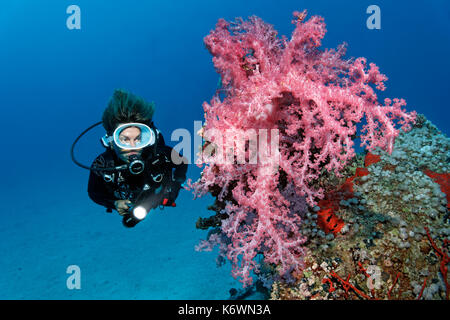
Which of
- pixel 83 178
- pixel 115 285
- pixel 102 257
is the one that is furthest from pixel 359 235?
pixel 83 178

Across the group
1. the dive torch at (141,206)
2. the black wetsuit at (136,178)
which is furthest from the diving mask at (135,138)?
the dive torch at (141,206)

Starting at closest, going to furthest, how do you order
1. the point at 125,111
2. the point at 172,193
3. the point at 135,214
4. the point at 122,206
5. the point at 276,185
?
the point at 276,185 → the point at 135,214 → the point at 122,206 → the point at 125,111 → the point at 172,193

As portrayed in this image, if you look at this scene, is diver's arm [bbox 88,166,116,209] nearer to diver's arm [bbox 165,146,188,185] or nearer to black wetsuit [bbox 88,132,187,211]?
black wetsuit [bbox 88,132,187,211]

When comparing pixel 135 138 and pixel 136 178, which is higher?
pixel 135 138

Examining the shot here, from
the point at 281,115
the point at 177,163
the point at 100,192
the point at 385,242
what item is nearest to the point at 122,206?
the point at 100,192

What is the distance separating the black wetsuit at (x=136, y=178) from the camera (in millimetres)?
4176

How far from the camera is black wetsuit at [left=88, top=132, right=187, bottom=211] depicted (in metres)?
4.18

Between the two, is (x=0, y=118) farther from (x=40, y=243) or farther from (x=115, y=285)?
(x=115, y=285)

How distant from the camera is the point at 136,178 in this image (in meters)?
4.20

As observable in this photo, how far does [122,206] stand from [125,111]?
1747 millimetres

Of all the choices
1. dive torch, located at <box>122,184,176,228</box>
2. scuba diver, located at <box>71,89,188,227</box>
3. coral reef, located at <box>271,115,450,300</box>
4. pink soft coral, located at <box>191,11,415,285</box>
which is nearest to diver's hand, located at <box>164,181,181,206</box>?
scuba diver, located at <box>71,89,188,227</box>

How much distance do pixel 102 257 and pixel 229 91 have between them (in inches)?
448

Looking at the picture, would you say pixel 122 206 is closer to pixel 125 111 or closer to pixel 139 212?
pixel 139 212

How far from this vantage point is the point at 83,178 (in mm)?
27297
